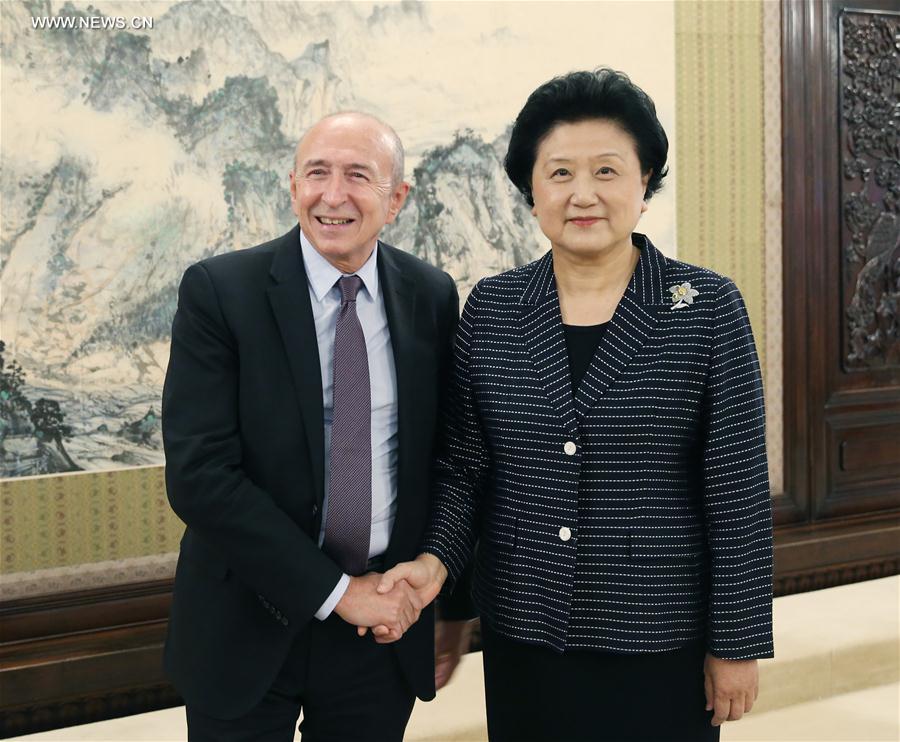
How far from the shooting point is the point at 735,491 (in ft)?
5.36

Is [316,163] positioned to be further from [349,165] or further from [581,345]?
[581,345]

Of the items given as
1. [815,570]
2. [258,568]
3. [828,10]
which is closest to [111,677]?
[258,568]

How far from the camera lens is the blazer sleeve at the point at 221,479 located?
1596mm

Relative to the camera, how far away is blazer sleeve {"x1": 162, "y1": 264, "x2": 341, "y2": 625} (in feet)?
5.24

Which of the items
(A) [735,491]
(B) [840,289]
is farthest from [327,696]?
(B) [840,289]

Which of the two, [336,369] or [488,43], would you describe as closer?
[336,369]

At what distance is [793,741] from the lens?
3311 mm

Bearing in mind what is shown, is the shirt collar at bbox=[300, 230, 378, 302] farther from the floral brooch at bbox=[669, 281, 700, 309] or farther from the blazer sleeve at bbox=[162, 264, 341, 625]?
the floral brooch at bbox=[669, 281, 700, 309]

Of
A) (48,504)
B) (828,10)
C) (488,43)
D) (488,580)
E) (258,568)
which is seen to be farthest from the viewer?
(828,10)

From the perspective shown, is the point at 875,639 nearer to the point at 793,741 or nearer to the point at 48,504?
the point at 793,741

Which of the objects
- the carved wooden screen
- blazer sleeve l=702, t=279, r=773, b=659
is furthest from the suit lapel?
the carved wooden screen

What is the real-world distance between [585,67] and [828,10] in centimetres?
118

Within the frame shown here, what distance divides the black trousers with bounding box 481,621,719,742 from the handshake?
0.19 metres

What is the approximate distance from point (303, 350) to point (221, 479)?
0.80 ft
